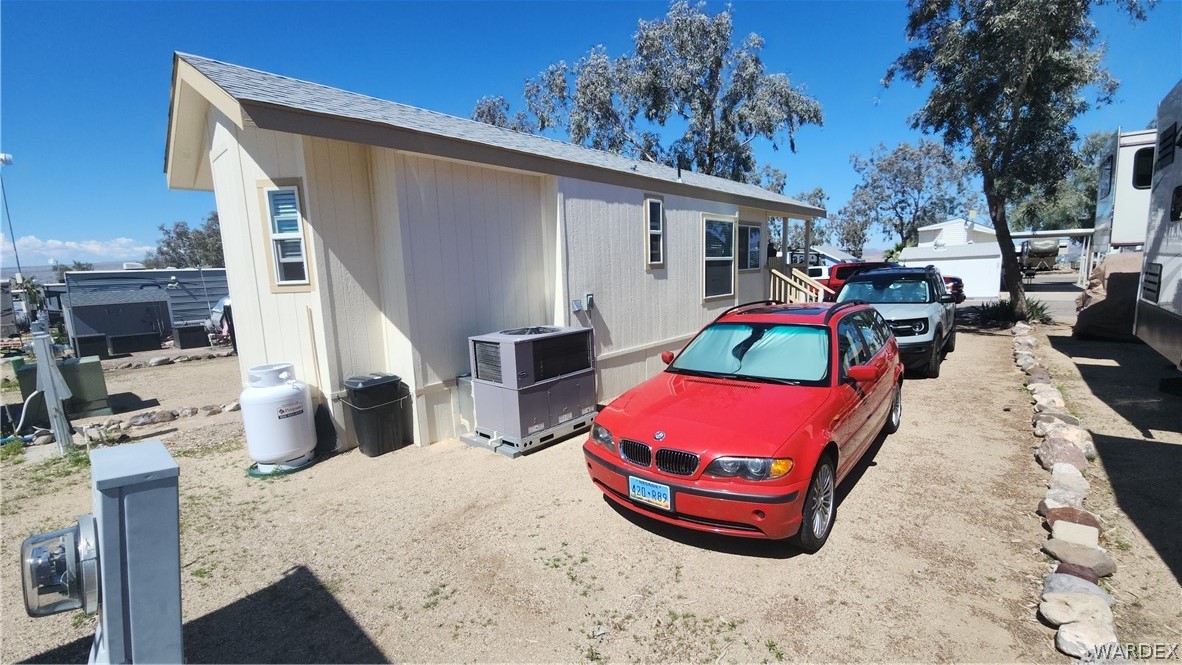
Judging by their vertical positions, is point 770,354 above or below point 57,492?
above

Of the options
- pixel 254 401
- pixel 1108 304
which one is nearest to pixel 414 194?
pixel 254 401

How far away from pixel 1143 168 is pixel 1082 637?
7.47 metres

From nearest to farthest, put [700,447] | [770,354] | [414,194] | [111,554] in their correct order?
1. [111,554]
2. [700,447]
3. [770,354]
4. [414,194]

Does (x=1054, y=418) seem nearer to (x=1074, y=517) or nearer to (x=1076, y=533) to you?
(x=1074, y=517)

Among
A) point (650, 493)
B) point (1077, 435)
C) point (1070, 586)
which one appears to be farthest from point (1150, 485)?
point (650, 493)

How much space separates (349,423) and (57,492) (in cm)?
267

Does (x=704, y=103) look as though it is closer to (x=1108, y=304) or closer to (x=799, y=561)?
(x=1108, y=304)

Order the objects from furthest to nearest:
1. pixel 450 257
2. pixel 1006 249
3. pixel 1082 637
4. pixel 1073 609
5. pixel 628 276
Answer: pixel 1006 249
pixel 628 276
pixel 450 257
pixel 1073 609
pixel 1082 637

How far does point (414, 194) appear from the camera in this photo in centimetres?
552

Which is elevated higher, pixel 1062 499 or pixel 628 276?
pixel 628 276

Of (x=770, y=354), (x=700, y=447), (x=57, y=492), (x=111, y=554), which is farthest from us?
(x=57, y=492)

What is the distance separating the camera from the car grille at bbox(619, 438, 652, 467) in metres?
3.50

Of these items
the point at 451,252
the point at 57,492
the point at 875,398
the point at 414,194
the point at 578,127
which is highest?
the point at 578,127

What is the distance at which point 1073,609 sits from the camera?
2707mm
